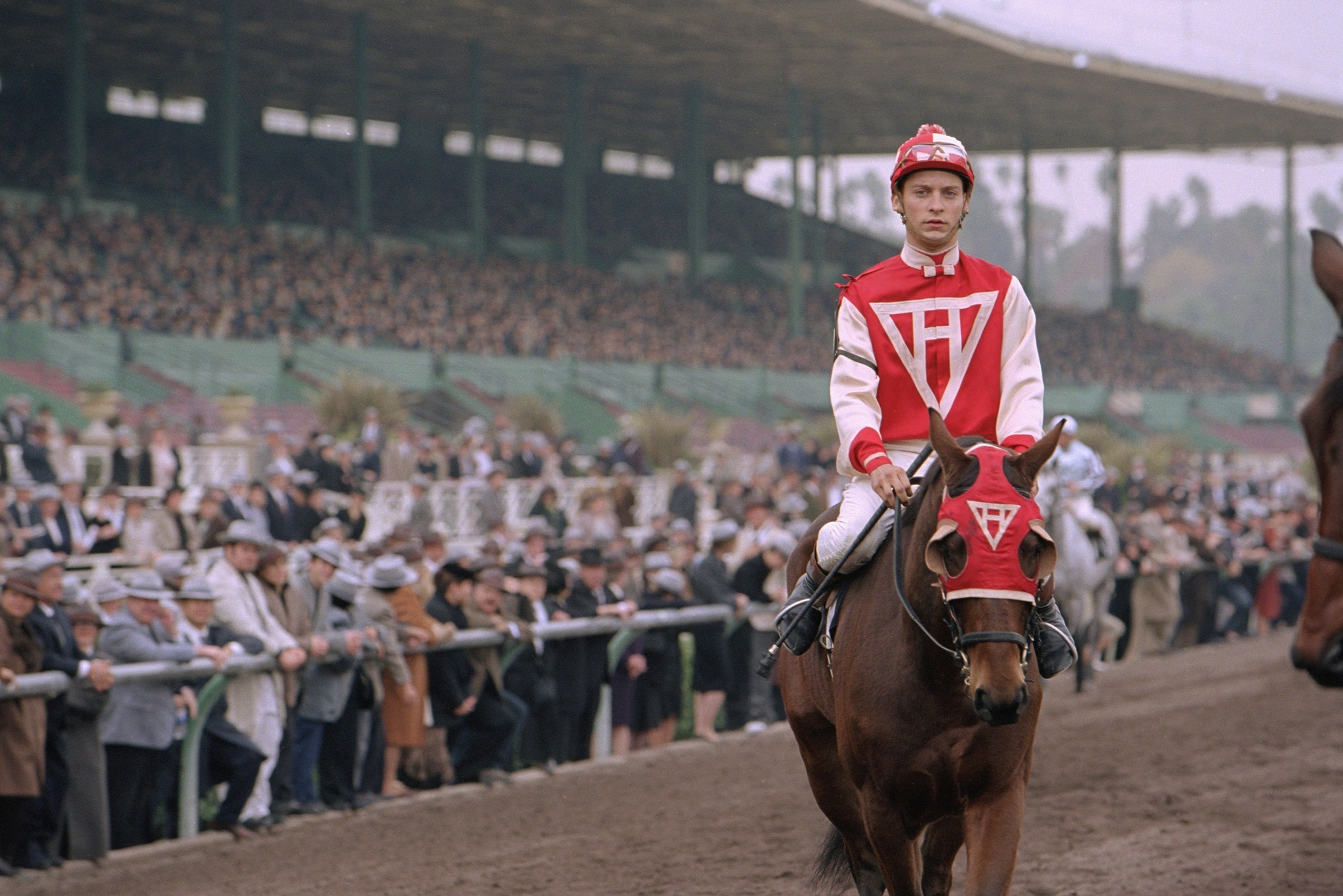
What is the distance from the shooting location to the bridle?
3414 mm

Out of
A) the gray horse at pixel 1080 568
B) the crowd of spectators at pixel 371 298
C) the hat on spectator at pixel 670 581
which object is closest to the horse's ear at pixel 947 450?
the hat on spectator at pixel 670 581

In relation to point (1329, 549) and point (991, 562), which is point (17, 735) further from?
point (1329, 549)

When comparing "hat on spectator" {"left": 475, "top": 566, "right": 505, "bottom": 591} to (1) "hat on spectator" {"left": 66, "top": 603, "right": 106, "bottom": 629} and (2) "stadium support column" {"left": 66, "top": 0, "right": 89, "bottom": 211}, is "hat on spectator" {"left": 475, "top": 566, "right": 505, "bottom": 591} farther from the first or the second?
(2) "stadium support column" {"left": 66, "top": 0, "right": 89, "bottom": 211}

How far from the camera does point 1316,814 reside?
7.62 metres

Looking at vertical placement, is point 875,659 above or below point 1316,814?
above

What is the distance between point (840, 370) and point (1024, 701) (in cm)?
123

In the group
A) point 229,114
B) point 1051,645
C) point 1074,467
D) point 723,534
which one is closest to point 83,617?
point 1051,645

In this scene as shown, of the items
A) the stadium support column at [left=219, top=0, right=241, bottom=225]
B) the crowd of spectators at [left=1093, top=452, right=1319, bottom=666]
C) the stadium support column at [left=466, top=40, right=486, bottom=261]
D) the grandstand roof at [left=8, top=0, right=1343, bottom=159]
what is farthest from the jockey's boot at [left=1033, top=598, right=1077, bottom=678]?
the stadium support column at [left=466, top=40, right=486, bottom=261]

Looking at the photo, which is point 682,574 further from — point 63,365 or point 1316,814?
point 63,365

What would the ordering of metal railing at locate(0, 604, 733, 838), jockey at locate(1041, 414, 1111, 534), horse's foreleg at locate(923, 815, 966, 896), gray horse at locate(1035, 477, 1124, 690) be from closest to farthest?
horse's foreleg at locate(923, 815, 966, 896)
metal railing at locate(0, 604, 733, 838)
jockey at locate(1041, 414, 1111, 534)
gray horse at locate(1035, 477, 1124, 690)

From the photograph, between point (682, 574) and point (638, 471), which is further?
point (638, 471)

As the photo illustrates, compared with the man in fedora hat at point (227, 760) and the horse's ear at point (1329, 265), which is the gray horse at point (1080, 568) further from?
the horse's ear at point (1329, 265)

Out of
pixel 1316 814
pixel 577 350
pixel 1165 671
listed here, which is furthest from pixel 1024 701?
pixel 577 350

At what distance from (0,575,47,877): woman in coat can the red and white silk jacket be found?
175 inches
